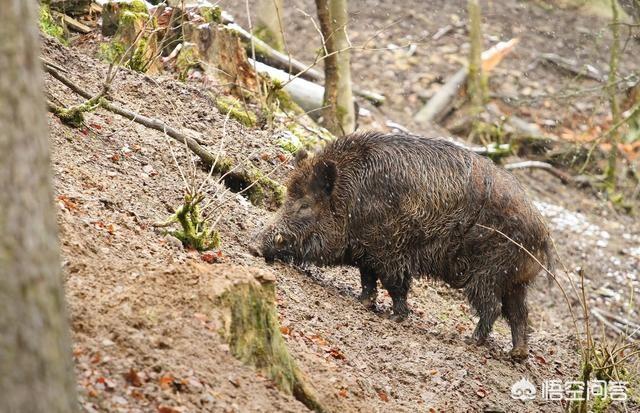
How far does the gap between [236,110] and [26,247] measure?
904 cm

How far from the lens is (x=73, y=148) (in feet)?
28.3

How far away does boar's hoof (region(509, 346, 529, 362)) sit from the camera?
9156 millimetres

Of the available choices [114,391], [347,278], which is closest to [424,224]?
[347,278]

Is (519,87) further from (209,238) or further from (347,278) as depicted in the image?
(209,238)

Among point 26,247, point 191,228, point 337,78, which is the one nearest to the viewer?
point 26,247

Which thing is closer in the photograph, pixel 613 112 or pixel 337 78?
pixel 337 78

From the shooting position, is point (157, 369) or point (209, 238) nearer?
point (157, 369)

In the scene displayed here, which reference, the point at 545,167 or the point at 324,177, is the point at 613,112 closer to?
the point at 545,167

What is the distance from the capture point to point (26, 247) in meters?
3.40

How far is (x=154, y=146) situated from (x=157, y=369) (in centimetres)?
483

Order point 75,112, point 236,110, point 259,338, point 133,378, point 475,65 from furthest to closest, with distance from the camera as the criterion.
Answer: point 475,65
point 236,110
point 75,112
point 259,338
point 133,378

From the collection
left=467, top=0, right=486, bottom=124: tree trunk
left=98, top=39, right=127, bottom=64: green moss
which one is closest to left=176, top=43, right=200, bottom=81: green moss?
left=98, top=39, right=127, bottom=64: green moss

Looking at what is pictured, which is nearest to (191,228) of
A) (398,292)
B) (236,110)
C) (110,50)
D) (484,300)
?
(398,292)

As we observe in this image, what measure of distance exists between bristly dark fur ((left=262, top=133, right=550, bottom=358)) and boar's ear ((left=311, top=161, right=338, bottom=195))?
0.03ft
